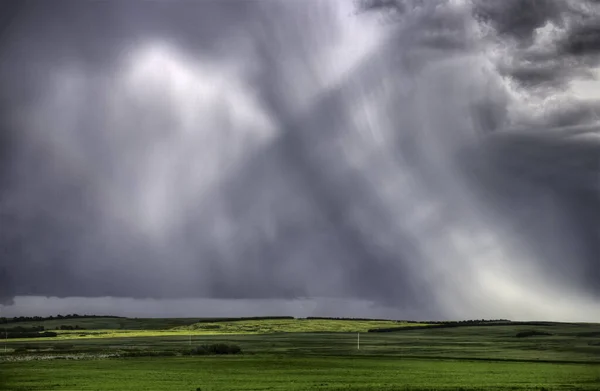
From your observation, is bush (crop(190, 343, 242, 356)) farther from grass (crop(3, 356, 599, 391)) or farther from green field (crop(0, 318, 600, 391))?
grass (crop(3, 356, 599, 391))

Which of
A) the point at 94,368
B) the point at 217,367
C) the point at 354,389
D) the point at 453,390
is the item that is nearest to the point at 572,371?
the point at 453,390

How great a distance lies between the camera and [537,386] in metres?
67.9

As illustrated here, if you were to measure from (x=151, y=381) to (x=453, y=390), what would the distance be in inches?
1290

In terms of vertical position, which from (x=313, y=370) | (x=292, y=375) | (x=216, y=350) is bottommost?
(x=292, y=375)

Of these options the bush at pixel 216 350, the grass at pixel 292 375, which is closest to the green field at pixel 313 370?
the grass at pixel 292 375

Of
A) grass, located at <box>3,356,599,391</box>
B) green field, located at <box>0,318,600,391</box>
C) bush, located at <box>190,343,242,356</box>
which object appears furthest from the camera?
bush, located at <box>190,343,242,356</box>

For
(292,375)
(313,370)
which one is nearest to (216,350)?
(313,370)

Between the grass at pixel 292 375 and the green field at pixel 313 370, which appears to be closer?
the grass at pixel 292 375

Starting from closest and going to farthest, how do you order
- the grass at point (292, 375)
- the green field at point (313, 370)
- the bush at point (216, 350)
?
the grass at point (292, 375) < the green field at point (313, 370) < the bush at point (216, 350)

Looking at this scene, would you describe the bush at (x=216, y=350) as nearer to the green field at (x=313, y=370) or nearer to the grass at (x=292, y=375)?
the green field at (x=313, y=370)

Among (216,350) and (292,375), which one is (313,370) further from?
(216,350)

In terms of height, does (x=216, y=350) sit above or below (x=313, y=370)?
above

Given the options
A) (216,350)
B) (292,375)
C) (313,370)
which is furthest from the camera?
(216,350)

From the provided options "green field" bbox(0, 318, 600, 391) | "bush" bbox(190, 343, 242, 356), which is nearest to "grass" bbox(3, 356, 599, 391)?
"green field" bbox(0, 318, 600, 391)
